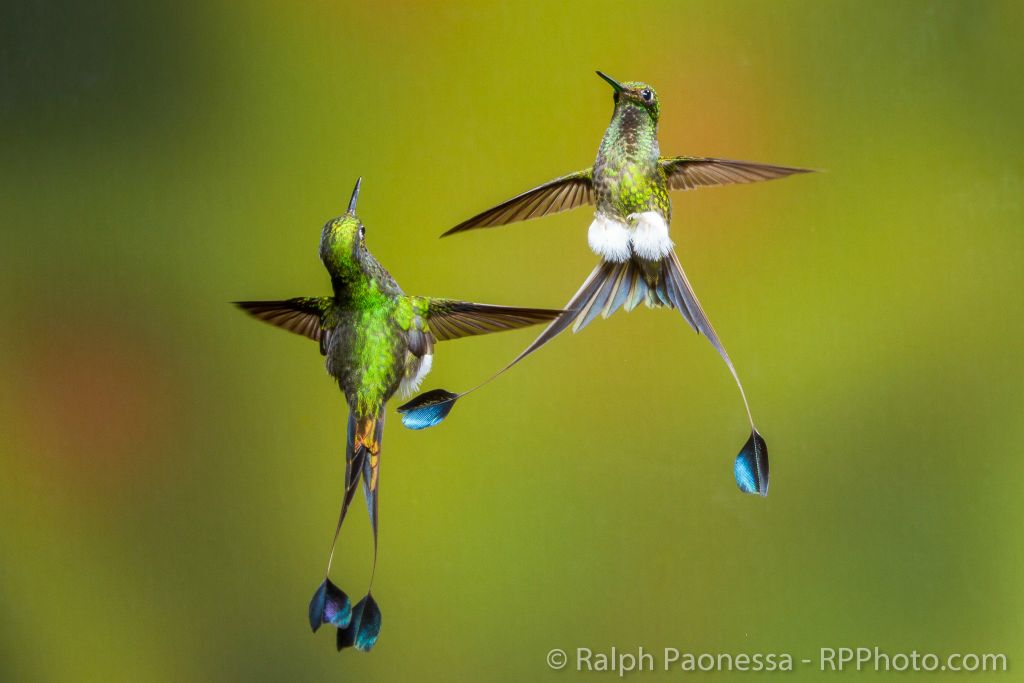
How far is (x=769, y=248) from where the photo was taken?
170 centimetres

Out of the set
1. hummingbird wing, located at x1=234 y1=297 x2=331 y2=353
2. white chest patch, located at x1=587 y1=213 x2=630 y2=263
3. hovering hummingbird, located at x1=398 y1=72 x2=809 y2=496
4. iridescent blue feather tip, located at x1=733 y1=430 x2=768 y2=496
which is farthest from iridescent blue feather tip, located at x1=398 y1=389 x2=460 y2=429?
iridescent blue feather tip, located at x1=733 y1=430 x2=768 y2=496

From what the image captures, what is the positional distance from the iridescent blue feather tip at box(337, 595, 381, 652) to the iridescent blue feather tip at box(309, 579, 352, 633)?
0.05 feet

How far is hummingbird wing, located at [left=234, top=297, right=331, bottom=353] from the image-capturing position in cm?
128

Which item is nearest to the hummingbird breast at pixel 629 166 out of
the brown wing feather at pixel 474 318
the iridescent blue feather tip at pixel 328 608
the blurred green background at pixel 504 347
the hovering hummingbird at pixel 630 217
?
the hovering hummingbird at pixel 630 217

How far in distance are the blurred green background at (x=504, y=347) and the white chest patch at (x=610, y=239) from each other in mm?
401

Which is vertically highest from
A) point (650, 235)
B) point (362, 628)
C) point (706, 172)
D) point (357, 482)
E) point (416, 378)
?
point (706, 172)

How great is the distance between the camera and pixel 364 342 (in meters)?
1.33

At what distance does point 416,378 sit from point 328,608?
0.32 metres

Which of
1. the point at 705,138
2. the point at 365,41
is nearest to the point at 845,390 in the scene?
the point at 705,138

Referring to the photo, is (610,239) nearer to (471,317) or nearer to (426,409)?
(471,317)

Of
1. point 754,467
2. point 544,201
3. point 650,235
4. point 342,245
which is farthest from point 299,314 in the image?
point 754,467

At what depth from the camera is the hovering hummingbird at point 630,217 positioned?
1240 mm

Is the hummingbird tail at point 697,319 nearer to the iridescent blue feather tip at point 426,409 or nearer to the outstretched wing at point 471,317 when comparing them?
the outstretched wing at point 471,317

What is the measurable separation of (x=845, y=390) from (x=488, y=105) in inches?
29.6
